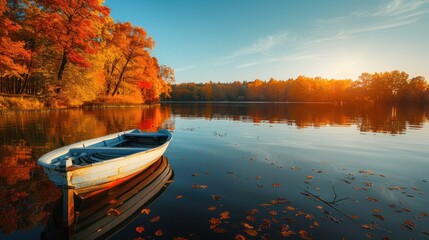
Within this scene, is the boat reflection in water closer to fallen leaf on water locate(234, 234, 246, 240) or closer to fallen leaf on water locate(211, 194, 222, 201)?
fallen leaf on water locate(211, 194, 222, 201)

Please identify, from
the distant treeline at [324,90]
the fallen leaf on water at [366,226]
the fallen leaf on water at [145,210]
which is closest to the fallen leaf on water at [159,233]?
the fallen leaf on water at [145,210]

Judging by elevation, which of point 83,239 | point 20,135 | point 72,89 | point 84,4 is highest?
point 84,4

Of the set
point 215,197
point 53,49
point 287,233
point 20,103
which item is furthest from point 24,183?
point 53,49

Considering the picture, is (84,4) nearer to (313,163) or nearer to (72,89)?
(72,89)

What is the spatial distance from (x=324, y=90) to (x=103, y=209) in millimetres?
136693

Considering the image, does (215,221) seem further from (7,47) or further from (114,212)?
(7,47)

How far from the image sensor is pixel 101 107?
1665 inches

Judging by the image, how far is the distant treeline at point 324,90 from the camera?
95.2m

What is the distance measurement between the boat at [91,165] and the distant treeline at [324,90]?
11539cm

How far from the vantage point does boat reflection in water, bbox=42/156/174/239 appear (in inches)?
207

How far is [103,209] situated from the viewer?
20.7ft

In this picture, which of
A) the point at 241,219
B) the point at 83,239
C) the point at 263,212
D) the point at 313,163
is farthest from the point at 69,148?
the point at 313,163

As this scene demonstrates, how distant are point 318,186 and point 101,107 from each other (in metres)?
42.1

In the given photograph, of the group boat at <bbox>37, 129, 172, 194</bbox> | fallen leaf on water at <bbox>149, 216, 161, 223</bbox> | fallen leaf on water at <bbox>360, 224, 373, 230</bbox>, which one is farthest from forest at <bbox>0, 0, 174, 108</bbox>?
fallen leaf on water at <bbox>360, 224, 373, 230</bbox>
